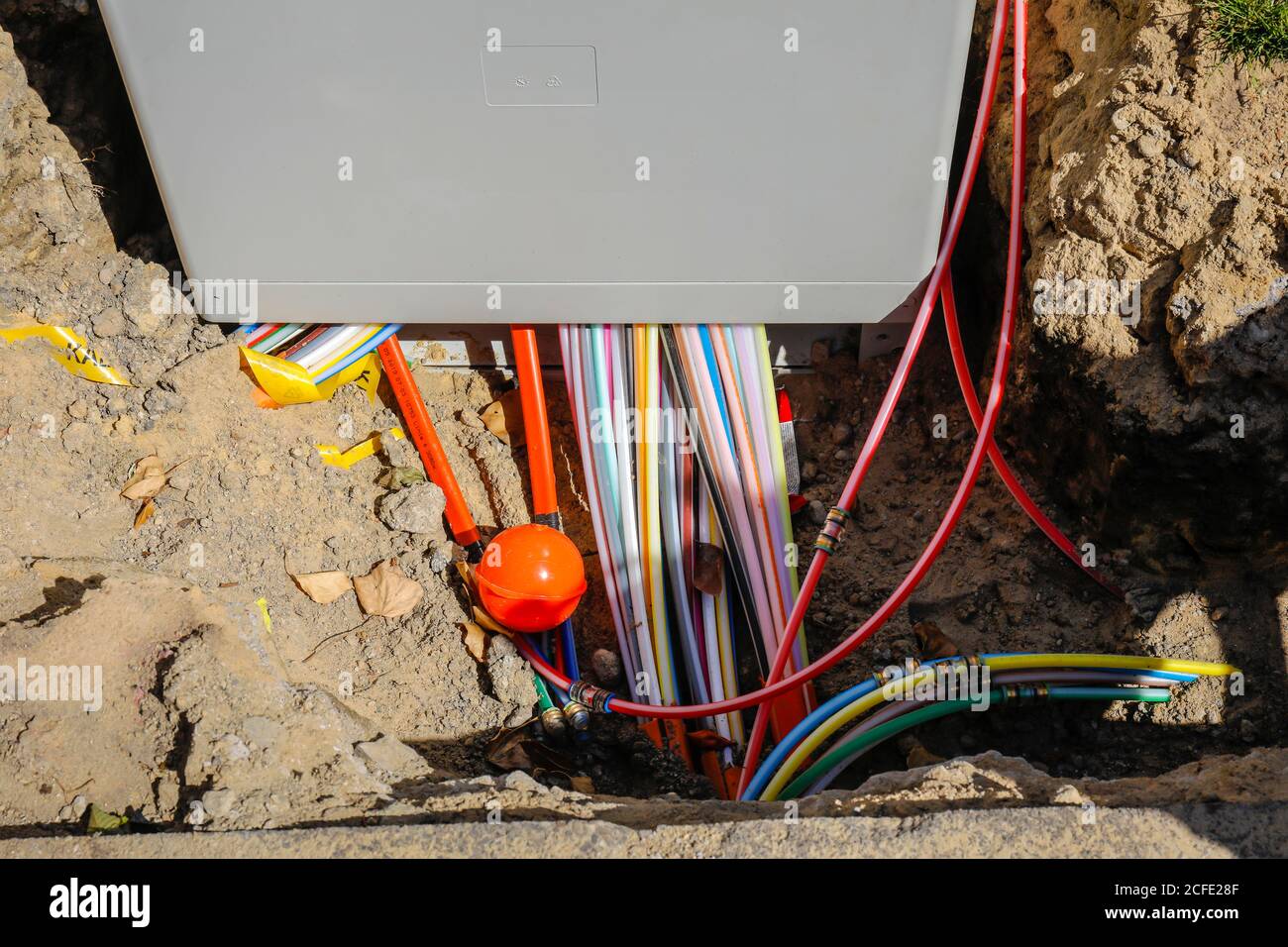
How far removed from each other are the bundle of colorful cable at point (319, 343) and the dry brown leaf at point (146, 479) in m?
0.33

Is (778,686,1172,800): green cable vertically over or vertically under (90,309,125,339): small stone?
under

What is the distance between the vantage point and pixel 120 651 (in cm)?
153

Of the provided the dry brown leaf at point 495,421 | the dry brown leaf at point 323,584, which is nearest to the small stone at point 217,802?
the dry brown leaf at point 323,584

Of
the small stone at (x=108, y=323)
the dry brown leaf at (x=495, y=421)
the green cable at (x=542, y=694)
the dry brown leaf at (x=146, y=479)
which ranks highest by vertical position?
the small stone at (x=108, y=323)

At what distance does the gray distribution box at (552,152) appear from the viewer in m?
1.69

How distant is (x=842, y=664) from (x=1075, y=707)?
0.46m

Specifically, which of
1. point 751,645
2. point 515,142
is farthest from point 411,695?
point 515,142

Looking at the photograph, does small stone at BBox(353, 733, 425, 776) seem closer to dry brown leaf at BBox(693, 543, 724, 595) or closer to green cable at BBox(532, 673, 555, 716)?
green cable at BBox(532, 673, 555, 716)

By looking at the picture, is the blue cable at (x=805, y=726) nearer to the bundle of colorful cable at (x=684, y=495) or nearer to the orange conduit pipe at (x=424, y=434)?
the bundle of colorful cable at (x=684, y=495)

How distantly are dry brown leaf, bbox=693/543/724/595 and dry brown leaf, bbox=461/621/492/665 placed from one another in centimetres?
47

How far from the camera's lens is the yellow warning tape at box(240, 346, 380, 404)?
82.5 inches

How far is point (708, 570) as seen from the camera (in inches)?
85.8

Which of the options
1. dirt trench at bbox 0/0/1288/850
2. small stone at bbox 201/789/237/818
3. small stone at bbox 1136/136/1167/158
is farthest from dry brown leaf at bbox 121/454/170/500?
small stone at bbox 1136/136/1167/158

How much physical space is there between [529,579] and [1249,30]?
1592 millimetres
